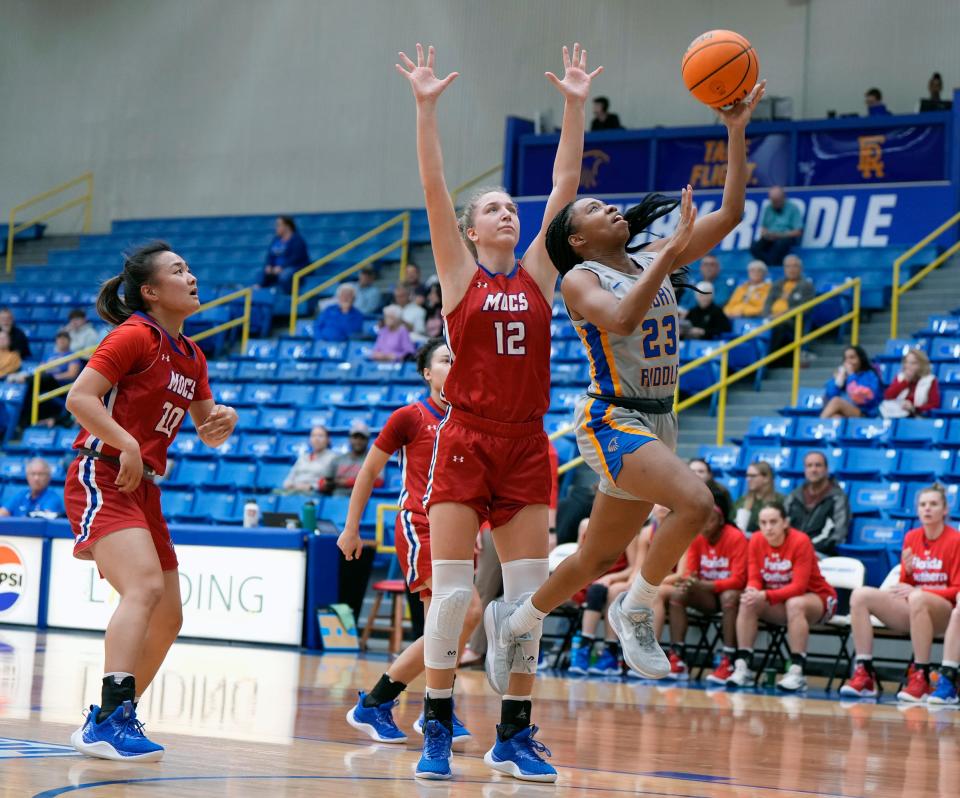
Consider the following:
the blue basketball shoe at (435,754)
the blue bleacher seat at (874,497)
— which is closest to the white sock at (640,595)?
the blue basketball shoe at (435,754)

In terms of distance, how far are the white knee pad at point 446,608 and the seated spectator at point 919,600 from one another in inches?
211

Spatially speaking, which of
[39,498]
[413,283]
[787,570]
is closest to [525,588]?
[787,570]

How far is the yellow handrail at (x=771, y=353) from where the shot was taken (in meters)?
13.5

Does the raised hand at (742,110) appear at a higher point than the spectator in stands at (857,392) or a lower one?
higher

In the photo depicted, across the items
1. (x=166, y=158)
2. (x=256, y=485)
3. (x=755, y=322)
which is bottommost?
(x=256, y=485)

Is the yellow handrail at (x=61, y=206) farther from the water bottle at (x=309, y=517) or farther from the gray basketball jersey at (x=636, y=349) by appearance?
the gray basketball jersey at (x=636, y=349)

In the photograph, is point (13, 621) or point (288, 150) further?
point (288, 150)

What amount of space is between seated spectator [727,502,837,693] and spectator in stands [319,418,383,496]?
4.47m

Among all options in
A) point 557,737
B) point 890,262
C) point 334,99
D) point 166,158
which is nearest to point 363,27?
point 334,99

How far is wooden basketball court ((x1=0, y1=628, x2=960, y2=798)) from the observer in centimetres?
471

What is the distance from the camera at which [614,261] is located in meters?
5.31

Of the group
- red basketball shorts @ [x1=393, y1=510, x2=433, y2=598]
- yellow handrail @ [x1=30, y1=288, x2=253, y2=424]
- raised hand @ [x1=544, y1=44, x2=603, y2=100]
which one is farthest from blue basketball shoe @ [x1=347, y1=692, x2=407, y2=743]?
yellow handrail @ [x1=30, y1=288, x2=253, y2=424]

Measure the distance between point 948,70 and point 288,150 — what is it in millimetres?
10351

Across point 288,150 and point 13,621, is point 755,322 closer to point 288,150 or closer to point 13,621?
point 13,621
